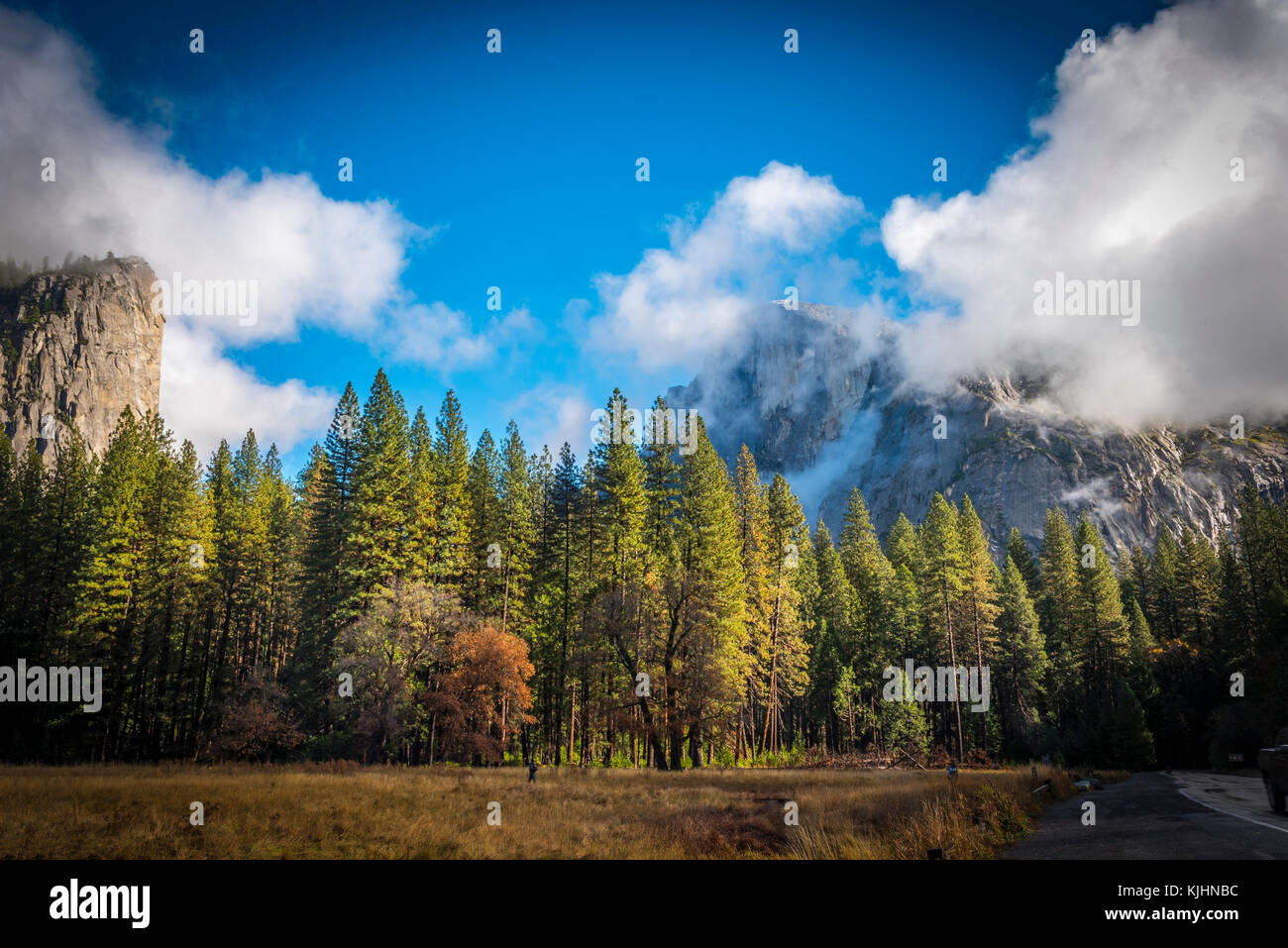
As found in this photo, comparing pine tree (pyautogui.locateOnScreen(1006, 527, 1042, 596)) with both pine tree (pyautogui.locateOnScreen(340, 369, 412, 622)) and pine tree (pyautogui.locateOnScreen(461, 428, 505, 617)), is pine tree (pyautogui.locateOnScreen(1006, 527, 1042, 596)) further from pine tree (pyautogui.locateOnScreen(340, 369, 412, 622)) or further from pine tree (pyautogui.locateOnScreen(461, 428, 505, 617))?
pine tree (pyautogui.locateOnScreen(340, 369, 412, 622))

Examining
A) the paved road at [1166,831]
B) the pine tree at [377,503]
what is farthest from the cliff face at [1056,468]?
the paved road at [1166,831]

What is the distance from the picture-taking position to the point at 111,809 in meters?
15.7

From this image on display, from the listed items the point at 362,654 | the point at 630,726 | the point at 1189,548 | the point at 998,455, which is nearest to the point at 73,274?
the point at 362,654

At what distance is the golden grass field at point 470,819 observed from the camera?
12.8 metres

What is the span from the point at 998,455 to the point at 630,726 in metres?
161

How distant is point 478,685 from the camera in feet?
110

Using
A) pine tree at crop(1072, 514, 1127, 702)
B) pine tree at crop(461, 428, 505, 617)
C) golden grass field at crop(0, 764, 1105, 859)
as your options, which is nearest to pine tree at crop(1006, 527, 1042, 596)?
pine tree at crop(1072, 514, 1127, 702)

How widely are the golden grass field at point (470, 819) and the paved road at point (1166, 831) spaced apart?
0.97m

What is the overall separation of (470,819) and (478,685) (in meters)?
16.6

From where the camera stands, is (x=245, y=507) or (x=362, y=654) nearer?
(x=362, y=654)

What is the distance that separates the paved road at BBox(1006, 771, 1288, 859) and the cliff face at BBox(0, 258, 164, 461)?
527 ft

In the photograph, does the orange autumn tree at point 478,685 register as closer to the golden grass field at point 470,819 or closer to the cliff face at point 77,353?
the golden grass field at point 470,819

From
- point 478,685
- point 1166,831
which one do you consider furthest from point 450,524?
point 1166,831
